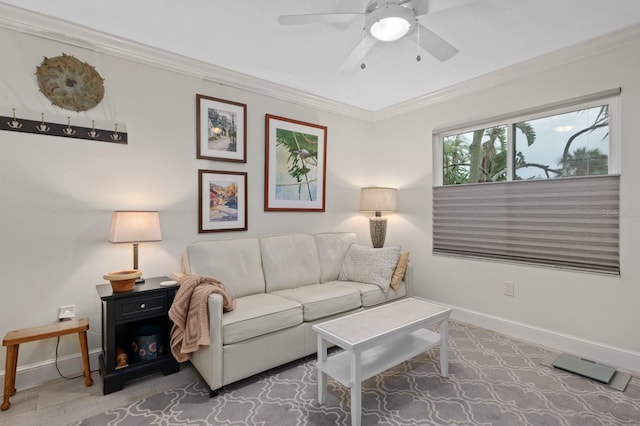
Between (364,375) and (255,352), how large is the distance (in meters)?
0.80

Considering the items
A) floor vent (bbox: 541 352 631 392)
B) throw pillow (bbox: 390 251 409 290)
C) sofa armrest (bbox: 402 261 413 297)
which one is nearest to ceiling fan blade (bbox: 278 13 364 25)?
throw pillow (bbox: 390 251 409 290)

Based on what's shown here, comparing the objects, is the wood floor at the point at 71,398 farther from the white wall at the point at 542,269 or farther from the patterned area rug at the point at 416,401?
the white wall at the point at 542,269

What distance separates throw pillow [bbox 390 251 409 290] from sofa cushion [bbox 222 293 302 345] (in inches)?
45.1

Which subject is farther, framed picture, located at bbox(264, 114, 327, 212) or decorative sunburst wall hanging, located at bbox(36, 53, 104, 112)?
framed picture, located at bbox(264, 114, 327, 212)

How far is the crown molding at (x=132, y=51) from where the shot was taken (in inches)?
83.8

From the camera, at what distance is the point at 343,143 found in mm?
4113

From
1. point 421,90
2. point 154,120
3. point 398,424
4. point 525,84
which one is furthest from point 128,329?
point 525,84

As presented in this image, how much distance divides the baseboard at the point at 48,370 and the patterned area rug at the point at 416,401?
2.23 ft

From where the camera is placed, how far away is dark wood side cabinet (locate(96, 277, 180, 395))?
210 centimetres

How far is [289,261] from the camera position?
3174 millimetres

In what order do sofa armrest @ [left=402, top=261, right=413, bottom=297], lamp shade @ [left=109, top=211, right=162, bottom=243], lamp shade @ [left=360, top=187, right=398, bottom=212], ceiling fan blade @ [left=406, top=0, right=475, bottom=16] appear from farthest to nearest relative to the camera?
lamp shade @ [left=360, top=187, right=398, bottom=212]
sofa armrest @ [left=402, top=261, right=413, bottom=297]
lamp shade @ [left=109, top=211, right=162, bottom=243]
ceiling fan blade @ [left=406, top=0, right=475, bottom=16]

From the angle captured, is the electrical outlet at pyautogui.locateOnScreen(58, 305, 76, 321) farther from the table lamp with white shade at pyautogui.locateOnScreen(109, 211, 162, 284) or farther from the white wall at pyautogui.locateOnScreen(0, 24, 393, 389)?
the table lamp with white shade at pyautogui.locateOnScreen(109, 211, 162, 284)

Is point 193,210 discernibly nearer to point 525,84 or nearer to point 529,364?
point 529,364

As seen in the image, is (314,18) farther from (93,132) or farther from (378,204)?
(378,204)
